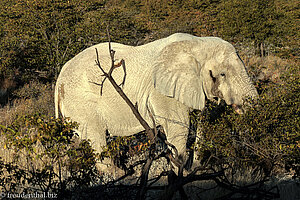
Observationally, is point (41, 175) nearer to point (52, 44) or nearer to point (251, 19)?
point (52, 44)

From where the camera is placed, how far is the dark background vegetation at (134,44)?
401cm

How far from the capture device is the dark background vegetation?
4.01 meters

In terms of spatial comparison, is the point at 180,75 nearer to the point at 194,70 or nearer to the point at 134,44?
the point at 194,70

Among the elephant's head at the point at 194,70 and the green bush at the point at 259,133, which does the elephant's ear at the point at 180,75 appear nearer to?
the elephant's head at the point at 194,70

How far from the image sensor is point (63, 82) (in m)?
5.24

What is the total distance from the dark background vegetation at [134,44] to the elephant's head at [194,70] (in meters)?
0.32

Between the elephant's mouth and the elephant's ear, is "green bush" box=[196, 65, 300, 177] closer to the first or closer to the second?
the elephant's mouth

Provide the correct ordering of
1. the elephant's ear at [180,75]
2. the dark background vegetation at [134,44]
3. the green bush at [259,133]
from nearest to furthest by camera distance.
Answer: the dark background vegetation at [134,44], the green bush at [259,133], the elephant's ear at [180,75]

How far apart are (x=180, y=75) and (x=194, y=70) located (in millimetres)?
212

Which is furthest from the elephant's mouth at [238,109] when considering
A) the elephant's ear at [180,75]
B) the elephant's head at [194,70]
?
the elephant's ear at [180,75]

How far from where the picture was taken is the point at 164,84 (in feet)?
15.3

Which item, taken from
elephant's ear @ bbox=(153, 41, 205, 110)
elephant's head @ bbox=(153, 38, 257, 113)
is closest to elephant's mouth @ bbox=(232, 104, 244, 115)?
elephant's head @ bbox=(153, 38, 257, 113)

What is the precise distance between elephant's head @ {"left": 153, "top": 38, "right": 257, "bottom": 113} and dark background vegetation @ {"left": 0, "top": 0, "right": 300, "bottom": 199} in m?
0.32

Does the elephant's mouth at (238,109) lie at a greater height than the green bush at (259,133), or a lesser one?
greater
